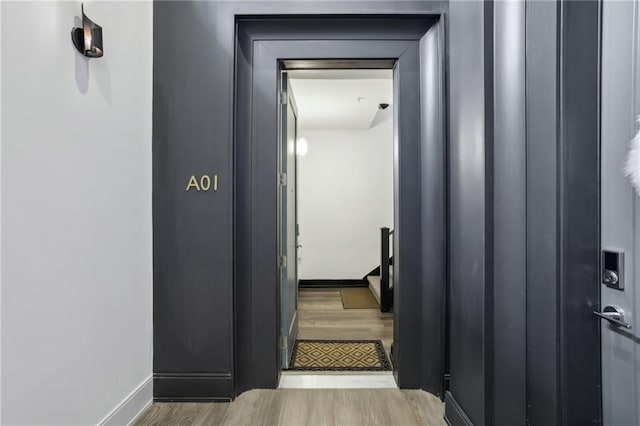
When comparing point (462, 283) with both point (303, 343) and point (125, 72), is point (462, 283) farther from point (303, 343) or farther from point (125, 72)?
point (125, 72)

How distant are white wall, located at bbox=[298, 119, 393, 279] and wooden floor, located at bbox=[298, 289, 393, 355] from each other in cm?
113

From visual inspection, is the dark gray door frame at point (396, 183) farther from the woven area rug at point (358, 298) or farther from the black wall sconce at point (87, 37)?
the woven area rug at point (358, 298)

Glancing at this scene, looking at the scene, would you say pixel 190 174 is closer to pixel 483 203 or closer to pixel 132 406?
pixel 132 406

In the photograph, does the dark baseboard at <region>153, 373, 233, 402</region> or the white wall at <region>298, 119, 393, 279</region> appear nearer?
the dark baseboard at <region>153, 373, 233, 402</region>

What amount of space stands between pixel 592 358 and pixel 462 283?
630mm

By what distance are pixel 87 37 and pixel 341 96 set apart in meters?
3.12

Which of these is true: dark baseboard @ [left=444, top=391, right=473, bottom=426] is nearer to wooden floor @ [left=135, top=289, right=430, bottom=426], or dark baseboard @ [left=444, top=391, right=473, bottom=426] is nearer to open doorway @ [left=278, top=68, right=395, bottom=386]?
wooden floor @ [left=135, top=289, right=430, bottom=426]

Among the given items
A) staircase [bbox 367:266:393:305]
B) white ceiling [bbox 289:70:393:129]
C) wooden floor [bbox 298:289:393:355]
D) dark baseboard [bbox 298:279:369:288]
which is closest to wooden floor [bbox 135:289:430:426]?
wooden floor [bbox 298:289:393:355]

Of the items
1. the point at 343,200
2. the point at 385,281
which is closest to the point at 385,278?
the point at 385,281

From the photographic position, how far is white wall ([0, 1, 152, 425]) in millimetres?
1233

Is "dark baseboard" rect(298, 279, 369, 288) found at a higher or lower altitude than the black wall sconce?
lower

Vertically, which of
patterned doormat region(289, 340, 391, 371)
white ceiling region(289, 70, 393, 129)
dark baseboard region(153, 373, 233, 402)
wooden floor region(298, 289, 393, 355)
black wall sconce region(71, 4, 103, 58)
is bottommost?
wooden floor region(298, 289, 393, 355)

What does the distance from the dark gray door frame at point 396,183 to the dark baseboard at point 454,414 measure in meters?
0.30

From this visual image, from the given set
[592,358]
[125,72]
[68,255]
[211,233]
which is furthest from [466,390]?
[125,72]
